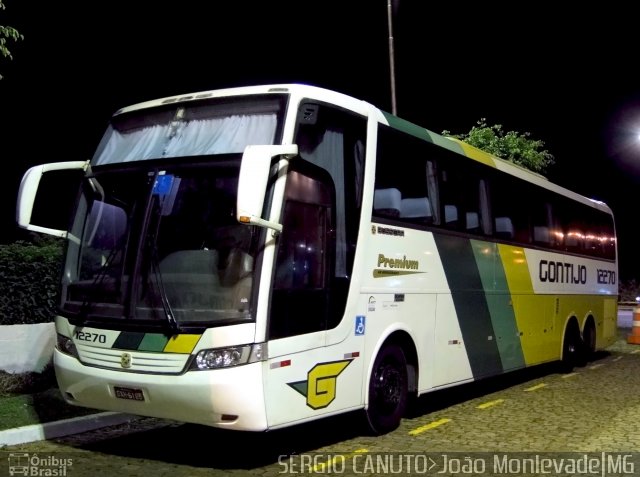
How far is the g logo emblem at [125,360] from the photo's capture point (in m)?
5.91

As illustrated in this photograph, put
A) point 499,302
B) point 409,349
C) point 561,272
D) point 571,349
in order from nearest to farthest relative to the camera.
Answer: point 409,349, point 499,302, point 561,272, point 571,349

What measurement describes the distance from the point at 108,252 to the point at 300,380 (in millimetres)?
2163

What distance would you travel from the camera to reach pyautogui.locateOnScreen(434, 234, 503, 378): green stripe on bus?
8.80 meters

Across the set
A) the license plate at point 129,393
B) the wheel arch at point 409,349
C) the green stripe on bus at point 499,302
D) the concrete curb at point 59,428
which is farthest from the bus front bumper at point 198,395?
the green stripe on bus at point 499,302

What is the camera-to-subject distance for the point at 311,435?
25.0 ft

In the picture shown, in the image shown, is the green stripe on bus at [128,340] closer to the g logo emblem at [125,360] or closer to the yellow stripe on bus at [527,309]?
the g logo emblem at [125,360]

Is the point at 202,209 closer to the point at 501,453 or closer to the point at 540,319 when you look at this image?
the point at 501,453

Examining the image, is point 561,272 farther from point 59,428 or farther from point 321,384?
point 59,428

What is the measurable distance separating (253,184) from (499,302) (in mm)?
5953

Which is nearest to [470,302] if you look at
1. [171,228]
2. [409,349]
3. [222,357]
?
[409,349]

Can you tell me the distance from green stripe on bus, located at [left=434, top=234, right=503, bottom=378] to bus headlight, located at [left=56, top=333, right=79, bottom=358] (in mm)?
4415

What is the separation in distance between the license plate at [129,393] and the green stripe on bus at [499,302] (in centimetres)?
524

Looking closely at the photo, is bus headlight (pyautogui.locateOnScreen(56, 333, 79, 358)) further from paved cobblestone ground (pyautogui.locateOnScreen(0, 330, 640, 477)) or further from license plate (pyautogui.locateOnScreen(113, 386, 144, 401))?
paved cobblestone ground (pyautogui.locateOnScreen(0, 330, 640, 477))

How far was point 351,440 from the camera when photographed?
7289mm
